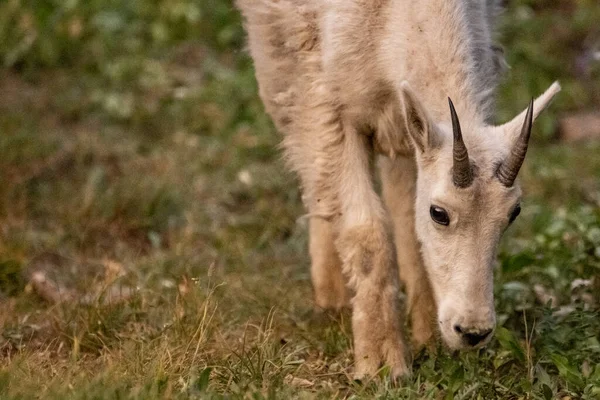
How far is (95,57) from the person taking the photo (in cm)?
1109

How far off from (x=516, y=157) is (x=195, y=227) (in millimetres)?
3504

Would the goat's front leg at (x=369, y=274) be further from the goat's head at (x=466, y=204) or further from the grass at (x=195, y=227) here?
the goat's head at (x=466, y=204)

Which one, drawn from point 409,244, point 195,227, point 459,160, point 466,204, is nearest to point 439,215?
point 466,204

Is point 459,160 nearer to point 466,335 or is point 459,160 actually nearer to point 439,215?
point 439,215

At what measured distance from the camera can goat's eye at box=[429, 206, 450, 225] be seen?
518cm

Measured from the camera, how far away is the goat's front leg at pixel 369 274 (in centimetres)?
563

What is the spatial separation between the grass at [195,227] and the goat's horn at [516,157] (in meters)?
0.97

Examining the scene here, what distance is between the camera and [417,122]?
5309 millimetres

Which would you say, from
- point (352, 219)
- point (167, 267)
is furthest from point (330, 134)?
point (167, 267)

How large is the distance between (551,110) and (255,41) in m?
4.97

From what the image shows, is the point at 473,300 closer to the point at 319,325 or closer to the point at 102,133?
the point at 319,325

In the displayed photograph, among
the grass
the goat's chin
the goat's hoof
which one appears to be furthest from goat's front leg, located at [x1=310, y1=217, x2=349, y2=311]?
the goat's chin

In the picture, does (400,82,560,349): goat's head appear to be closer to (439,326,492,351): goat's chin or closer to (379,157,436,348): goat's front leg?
(439,326,492,351): goat's chin

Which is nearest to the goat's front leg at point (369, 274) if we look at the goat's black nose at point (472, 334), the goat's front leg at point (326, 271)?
the goat's black nose at point (472, 334)
